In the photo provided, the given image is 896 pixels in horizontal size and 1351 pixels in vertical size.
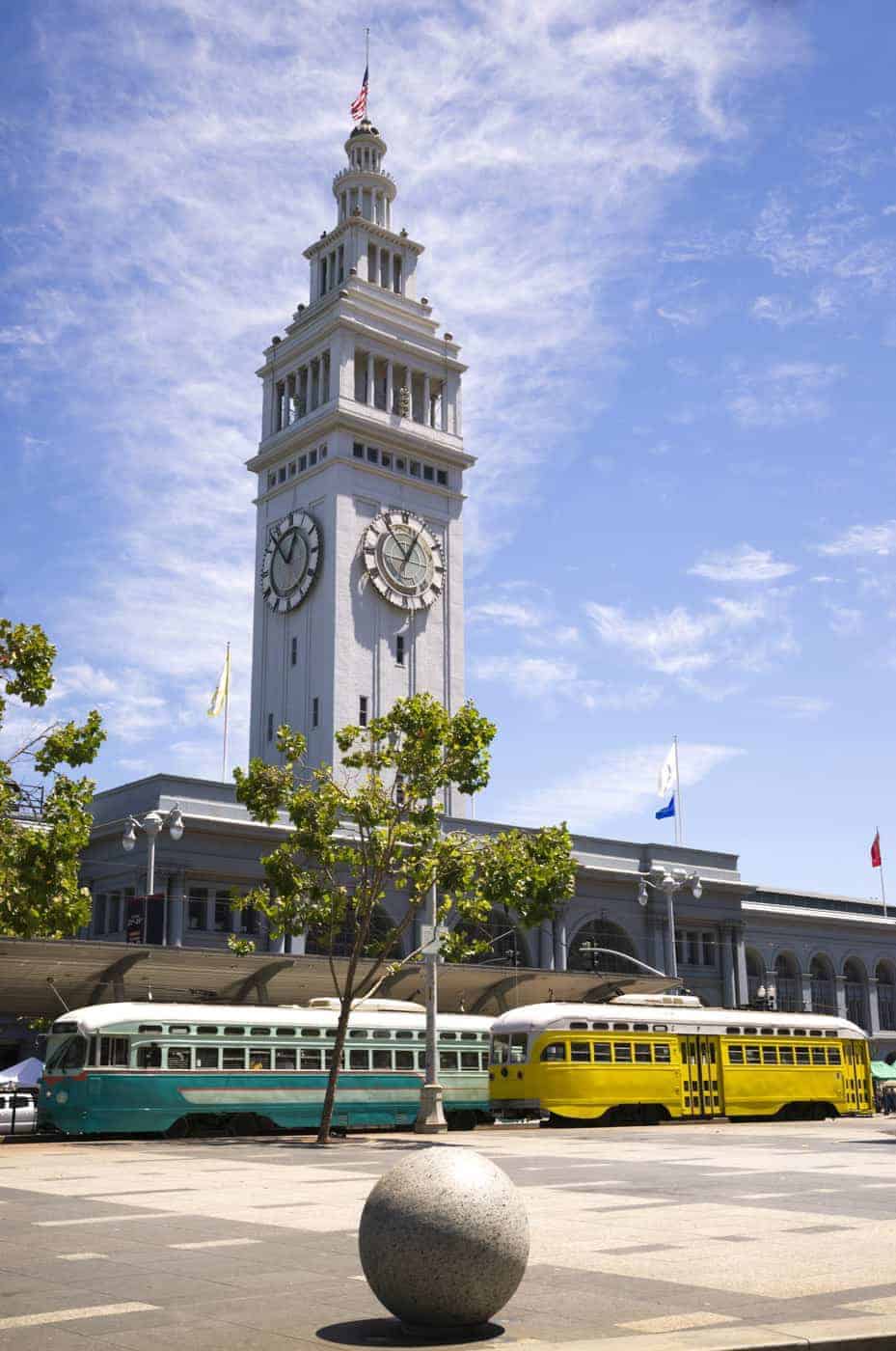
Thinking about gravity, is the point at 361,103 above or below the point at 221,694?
above

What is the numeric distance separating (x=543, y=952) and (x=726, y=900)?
1555 centimetres

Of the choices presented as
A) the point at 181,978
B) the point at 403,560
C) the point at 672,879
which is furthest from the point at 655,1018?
the point at 403,560

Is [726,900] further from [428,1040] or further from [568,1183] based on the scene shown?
[568,1183]

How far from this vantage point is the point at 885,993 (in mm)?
94812

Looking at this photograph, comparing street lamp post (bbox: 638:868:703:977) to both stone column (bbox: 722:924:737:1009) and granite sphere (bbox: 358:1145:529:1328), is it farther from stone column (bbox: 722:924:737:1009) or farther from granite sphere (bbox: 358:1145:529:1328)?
granite sphere (bbox: 358:1145:529:1328)

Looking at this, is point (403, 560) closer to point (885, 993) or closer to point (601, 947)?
point (601, 947)

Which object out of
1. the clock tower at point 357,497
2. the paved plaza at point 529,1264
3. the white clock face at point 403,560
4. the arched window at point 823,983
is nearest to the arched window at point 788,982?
the arched window at point 823,983

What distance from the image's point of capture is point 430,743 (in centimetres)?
3369

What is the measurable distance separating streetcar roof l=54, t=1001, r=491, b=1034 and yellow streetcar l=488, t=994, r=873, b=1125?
2208mm

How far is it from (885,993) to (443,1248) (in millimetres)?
92651

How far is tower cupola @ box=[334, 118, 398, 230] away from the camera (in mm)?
86312

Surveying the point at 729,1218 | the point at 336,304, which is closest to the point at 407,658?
the point at 336,304

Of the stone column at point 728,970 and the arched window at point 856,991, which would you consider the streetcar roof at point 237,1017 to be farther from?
the arched window at point 856,991

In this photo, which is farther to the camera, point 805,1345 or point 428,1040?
point 428,1040
